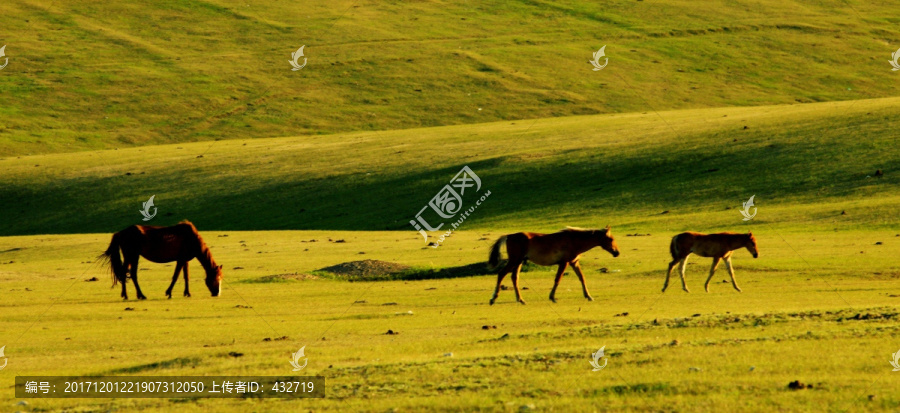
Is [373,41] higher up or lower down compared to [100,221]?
higher up

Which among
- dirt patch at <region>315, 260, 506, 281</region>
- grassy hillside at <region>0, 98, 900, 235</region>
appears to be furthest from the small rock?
grassy hillside at <region>0, 98, 900, 235</region>

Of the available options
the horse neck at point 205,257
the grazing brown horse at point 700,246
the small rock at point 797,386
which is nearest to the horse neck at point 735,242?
the grazing brown horse at point 700,246

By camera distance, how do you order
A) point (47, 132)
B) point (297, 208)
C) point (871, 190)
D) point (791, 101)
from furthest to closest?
point (791, 101)
point (47, 132)
point (297, 208)
point (871, 190)

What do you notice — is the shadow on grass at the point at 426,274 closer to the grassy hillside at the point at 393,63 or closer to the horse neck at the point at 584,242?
the horse neck at the point at 584,242

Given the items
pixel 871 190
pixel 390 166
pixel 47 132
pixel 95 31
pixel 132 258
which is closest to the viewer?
pixel 132 258

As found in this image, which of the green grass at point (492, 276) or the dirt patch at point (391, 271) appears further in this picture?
the dirt patch at point (391, 271)

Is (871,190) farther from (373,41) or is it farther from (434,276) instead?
(373,41)

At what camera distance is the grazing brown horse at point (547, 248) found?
24.2 metres

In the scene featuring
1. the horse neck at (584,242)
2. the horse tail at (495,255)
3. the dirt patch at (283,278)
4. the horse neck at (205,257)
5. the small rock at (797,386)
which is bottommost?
the dirt patch at (283,278)

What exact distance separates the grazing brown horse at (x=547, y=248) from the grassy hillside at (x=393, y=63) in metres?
69.6

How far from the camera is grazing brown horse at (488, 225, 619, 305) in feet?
79.3

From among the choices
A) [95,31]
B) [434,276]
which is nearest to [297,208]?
[434,276]

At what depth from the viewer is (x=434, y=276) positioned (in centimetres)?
3138

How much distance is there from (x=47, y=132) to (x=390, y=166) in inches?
1714
